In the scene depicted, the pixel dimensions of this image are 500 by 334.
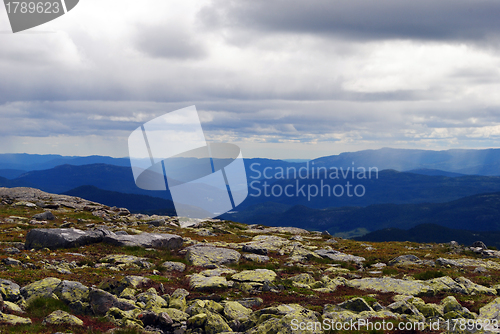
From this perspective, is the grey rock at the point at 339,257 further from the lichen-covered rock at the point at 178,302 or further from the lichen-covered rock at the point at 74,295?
the lichen-covered rock at the point at 74,295

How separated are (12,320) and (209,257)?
2207cm

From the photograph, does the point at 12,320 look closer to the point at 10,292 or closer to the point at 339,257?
the point at 10,292

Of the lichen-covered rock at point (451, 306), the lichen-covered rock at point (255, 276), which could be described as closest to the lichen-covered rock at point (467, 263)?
the lichen-covered rock at point (451, 306)

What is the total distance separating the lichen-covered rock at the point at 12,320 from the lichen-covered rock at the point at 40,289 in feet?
9.05

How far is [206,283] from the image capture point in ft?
81.5

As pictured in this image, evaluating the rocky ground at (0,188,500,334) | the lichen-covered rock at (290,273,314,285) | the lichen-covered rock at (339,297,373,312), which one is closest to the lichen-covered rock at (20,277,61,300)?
the rocky ground at (0,188,500,334)

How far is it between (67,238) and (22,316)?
20.6m

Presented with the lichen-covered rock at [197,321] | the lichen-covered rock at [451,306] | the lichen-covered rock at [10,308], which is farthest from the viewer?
the lichen-covered rock at [451,306]

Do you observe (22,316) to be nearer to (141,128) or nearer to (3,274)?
(3,274)

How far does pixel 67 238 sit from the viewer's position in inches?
1355

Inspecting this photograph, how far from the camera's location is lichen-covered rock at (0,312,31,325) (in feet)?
47.0

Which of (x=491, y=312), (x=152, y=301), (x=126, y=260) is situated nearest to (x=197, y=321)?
(x=152, y=301)

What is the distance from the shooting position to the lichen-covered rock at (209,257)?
110 ft

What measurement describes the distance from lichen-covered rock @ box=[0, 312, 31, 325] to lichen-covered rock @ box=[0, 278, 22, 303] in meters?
2.61
